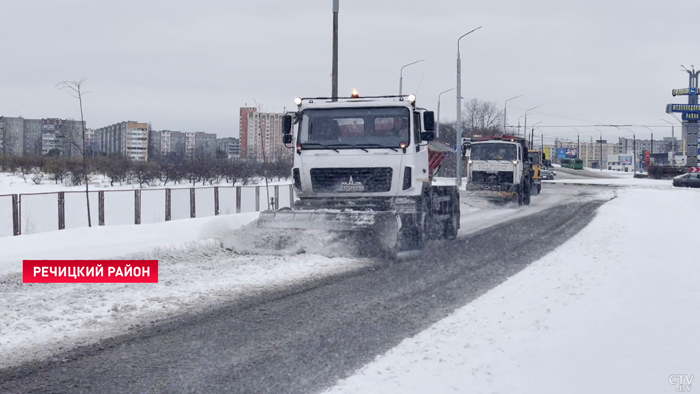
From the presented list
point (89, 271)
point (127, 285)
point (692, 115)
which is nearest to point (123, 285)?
point (127, 285)

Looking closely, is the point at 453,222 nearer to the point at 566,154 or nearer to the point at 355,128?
the point at 355,128

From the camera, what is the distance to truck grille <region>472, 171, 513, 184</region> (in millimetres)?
28266

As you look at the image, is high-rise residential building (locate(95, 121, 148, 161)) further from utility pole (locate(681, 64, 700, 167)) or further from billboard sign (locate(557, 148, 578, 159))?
billboard sign (locate(557, 148, 578, 159))

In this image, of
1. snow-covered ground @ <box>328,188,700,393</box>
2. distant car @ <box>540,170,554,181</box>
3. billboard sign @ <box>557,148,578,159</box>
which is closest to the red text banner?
snow-covered ground @ <box>328,188,700,393</box>

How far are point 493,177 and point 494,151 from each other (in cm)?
Answer: 112

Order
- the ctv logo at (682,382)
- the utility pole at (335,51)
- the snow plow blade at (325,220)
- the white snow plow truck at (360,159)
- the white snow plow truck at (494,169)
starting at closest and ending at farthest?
1. the ctv logo at (682,382)
2. the snow plow blade at (325,220)
3. the white snow plow truck at (360,159)
4. the utility pole at (335,51)
5. the white snow plow truck at (494,169)

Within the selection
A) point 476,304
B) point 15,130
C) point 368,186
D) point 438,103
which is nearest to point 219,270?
point 368,186

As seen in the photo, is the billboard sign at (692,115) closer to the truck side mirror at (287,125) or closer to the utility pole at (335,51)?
the utility pole at (335,51)

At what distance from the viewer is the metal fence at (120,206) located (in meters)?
15.8

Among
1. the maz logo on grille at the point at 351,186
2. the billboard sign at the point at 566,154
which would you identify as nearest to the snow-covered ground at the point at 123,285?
the maz logo on grille at the point at 351,186

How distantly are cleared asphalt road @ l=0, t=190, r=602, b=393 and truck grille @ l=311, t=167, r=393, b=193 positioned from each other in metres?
2.24

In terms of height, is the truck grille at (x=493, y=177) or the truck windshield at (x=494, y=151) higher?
the truck windshield at (x=494, y=151)

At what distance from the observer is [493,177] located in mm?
28312

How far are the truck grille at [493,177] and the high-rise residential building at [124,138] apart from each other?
73.3m
